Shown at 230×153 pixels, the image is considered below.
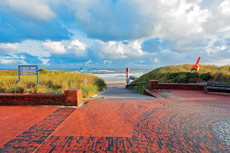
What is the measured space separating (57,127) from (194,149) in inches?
132

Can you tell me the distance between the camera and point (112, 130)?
135 inches

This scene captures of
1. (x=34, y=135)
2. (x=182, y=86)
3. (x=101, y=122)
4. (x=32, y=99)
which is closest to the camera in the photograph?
(x=34, y=135)

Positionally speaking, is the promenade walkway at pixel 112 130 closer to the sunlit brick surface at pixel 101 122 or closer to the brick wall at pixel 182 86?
the sunlit brick surface at pixel 101 122

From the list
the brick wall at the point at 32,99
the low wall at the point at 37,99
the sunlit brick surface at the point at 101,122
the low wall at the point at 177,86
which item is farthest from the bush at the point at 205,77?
the brick wall at the point at 32,99

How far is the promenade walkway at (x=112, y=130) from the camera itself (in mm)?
2783

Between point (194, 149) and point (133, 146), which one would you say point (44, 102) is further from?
point (194, 149)

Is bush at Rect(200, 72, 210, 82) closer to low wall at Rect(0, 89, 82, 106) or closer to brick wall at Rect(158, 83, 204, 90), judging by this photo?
brick wall at Rect(158, 83, 204, 90)

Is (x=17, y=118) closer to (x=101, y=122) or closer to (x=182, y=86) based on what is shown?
(x=101, y=122)

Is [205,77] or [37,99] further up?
[205,77]

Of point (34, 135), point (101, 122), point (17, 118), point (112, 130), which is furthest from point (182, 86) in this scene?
point (17, 118)

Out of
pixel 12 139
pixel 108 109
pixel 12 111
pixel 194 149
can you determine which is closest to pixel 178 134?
pixel 194 149

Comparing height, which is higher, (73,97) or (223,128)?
(73,97)

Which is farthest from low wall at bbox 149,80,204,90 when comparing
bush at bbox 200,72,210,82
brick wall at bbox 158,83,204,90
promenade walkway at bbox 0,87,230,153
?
promenade walkway at bbox 0,87,230,153

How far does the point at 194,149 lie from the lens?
275cm
